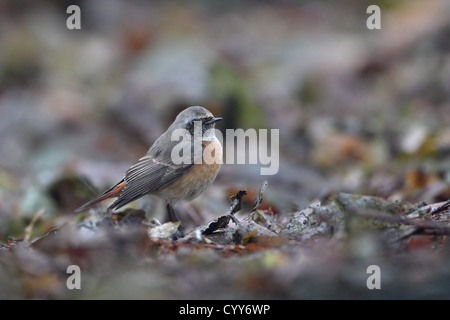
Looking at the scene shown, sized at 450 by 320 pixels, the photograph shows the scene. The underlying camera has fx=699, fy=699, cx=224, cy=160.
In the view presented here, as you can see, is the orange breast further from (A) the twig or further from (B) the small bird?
(A) the twig

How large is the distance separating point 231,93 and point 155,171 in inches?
225

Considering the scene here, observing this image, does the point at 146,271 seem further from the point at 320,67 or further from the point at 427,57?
the point at 320,67

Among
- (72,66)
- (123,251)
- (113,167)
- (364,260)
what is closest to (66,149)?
(113,167)

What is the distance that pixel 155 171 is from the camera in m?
6.65

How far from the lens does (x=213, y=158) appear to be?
6.68m

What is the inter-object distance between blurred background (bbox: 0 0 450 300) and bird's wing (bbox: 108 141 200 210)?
0.82m

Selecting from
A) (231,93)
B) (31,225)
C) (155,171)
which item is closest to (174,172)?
(155,171)

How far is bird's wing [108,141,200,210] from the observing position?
6422mm

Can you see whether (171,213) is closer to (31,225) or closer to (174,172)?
(174,172)

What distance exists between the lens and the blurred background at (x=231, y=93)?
853 cm

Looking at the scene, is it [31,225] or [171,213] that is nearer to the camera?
[171,213]

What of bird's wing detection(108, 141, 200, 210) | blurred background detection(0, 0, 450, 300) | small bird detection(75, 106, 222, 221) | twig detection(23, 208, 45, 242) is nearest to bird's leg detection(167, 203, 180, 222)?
small bird detection(75, 106, 222, 221)

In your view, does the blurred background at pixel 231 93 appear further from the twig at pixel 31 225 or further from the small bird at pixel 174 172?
the small bird at pixel 174 172

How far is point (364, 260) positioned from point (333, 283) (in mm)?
322
